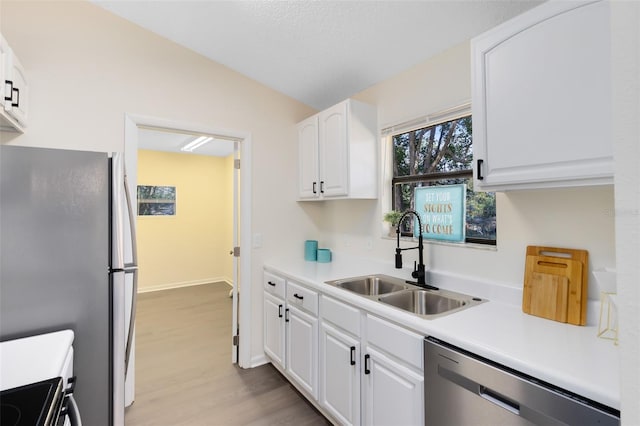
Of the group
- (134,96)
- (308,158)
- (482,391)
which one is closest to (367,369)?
(482,391)

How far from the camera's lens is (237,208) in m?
2.83

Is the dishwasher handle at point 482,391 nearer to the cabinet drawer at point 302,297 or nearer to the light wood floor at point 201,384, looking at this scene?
the cabinet drawer at point 302,297

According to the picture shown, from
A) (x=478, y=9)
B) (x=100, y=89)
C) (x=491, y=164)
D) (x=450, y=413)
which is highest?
(x=478, y=9)

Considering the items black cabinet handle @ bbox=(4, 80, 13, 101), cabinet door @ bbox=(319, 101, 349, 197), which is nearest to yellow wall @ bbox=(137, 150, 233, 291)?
cabinet door @ bbox=(319, 101, 349, 197)

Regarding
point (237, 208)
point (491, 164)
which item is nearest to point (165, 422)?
point (237, 208)

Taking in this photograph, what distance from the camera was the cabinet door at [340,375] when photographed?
167 centimetres

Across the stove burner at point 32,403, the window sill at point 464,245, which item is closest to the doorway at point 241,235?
the window sill at point 464,245

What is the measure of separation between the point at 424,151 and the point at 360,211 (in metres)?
0.75

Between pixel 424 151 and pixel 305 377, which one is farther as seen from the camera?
pixel 424 151

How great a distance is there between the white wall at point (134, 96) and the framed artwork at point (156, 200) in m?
3.32

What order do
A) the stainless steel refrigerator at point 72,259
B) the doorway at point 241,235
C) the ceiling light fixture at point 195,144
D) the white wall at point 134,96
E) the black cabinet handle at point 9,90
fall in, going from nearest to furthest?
the stainless steel refrigerator at point 72,259
the black cabinet handle at point 9,90
the white wall at point 134,96
the doorway at point 241,235
the ceiling light fixture at point 195,144

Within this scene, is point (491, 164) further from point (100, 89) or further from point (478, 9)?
point (100, 89)

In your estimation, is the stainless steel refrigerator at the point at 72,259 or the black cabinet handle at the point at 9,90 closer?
the stainless steel refrigerator at the point at 72,259

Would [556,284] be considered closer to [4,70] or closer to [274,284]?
[274,284]
